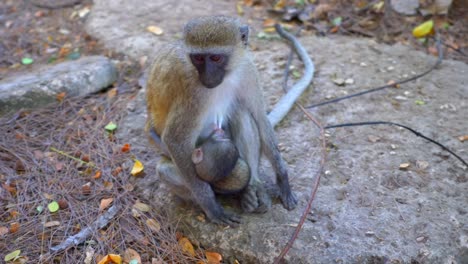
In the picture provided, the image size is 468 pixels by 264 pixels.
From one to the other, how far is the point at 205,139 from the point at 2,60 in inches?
165

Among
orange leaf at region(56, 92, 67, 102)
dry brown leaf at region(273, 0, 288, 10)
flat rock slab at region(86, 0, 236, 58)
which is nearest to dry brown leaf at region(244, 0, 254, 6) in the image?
flat rock slab at region(86, 0, 236, 58)

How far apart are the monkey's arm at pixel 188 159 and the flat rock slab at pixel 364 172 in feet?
0.44

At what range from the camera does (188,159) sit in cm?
383

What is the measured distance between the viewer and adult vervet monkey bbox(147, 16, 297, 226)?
357 cm

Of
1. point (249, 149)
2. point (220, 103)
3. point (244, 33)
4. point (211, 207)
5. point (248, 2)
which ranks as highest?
point (244, 33)

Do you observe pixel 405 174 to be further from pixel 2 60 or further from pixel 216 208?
pixel 2 60

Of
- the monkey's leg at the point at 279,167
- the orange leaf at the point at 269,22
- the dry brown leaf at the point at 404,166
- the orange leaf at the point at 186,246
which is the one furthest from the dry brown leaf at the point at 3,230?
the orange leaf at the point at 269,22

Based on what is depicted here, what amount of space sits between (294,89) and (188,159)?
198 centimetres

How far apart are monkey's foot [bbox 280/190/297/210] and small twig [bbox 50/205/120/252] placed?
1.41m

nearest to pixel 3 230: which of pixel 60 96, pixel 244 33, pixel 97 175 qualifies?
pixel 97 175

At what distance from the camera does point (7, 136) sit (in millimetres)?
5109

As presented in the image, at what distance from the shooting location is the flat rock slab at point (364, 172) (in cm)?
368

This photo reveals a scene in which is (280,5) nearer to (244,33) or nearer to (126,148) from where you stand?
(126,148)

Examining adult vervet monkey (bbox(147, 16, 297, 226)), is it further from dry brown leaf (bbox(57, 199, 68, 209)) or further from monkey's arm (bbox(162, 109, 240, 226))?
dry brown leaf (bbox(57, 199, 68, 209))
